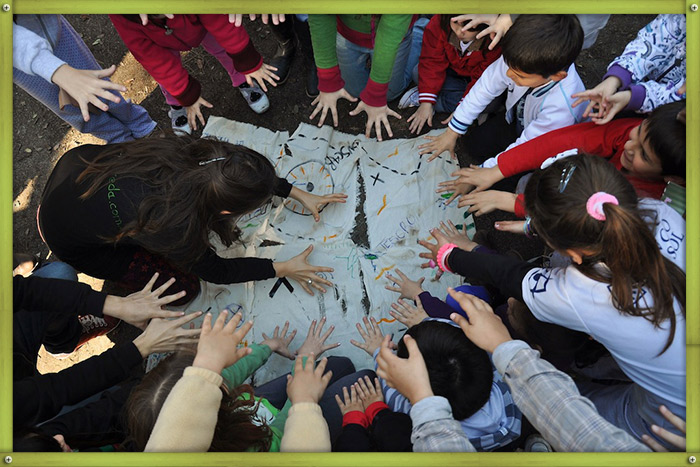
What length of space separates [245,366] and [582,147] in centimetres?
175

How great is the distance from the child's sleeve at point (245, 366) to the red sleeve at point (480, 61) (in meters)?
1.73

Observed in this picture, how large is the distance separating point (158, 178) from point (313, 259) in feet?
3.00

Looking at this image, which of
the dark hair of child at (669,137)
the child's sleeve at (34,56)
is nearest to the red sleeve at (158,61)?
the child's sleeve at (34,56)

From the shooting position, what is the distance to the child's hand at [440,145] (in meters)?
2.51

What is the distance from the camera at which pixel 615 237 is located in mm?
1330

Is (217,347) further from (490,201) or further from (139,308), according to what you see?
(490,201)

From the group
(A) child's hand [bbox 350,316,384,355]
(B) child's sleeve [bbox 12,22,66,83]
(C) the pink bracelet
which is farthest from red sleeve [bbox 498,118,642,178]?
(B) child's sleeve [bbox 12,22,66,83]

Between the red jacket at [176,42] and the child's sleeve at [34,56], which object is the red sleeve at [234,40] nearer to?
the red jacket at [176,42]

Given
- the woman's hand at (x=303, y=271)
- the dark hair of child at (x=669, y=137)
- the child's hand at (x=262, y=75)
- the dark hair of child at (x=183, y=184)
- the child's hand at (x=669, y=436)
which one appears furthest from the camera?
the child's hand at (x=262, y=75)

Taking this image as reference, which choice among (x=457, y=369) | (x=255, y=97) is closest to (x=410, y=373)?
(x=457, y=369)

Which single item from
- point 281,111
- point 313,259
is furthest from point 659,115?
point 281,111

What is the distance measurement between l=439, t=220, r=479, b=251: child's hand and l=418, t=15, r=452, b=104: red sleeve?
2.44 ft

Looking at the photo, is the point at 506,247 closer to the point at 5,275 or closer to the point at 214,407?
the point at 214,407

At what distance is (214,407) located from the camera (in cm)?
135
